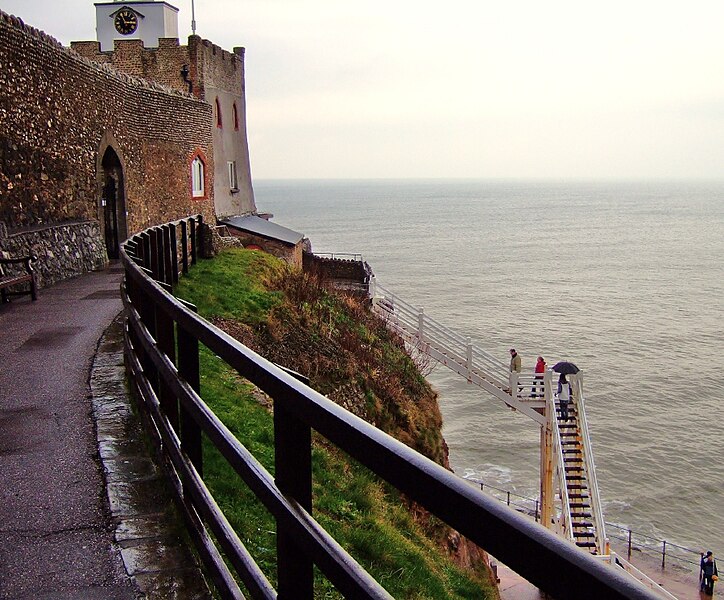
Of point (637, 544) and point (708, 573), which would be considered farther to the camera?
point (637, 544)

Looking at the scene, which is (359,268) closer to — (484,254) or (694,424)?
(694,424)

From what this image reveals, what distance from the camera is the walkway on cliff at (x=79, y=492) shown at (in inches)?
146

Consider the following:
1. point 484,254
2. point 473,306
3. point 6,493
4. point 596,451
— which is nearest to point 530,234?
point 484,254

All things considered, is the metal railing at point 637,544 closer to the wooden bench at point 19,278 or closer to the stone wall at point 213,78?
the wooden bench at point 19,278

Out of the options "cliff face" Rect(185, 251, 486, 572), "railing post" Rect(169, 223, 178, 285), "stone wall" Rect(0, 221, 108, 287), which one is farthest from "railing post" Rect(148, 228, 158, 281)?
"stone wall" Rect(0, 221, 108, 287)

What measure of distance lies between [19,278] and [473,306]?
4503cm

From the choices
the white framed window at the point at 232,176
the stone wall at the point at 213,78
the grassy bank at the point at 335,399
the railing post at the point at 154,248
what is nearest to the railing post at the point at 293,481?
the grassy bank at the point at 335,399

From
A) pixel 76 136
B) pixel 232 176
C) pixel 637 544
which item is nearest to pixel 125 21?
pixel 232 176

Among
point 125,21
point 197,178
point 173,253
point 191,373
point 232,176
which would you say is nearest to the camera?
point 191,373

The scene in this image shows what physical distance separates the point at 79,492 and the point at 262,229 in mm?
33997

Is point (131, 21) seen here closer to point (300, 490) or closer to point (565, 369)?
point (565, 369)

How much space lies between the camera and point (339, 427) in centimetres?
186

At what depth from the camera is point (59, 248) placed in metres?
16.9

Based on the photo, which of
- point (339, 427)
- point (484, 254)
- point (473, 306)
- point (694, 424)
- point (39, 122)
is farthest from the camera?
point (484, 254)
